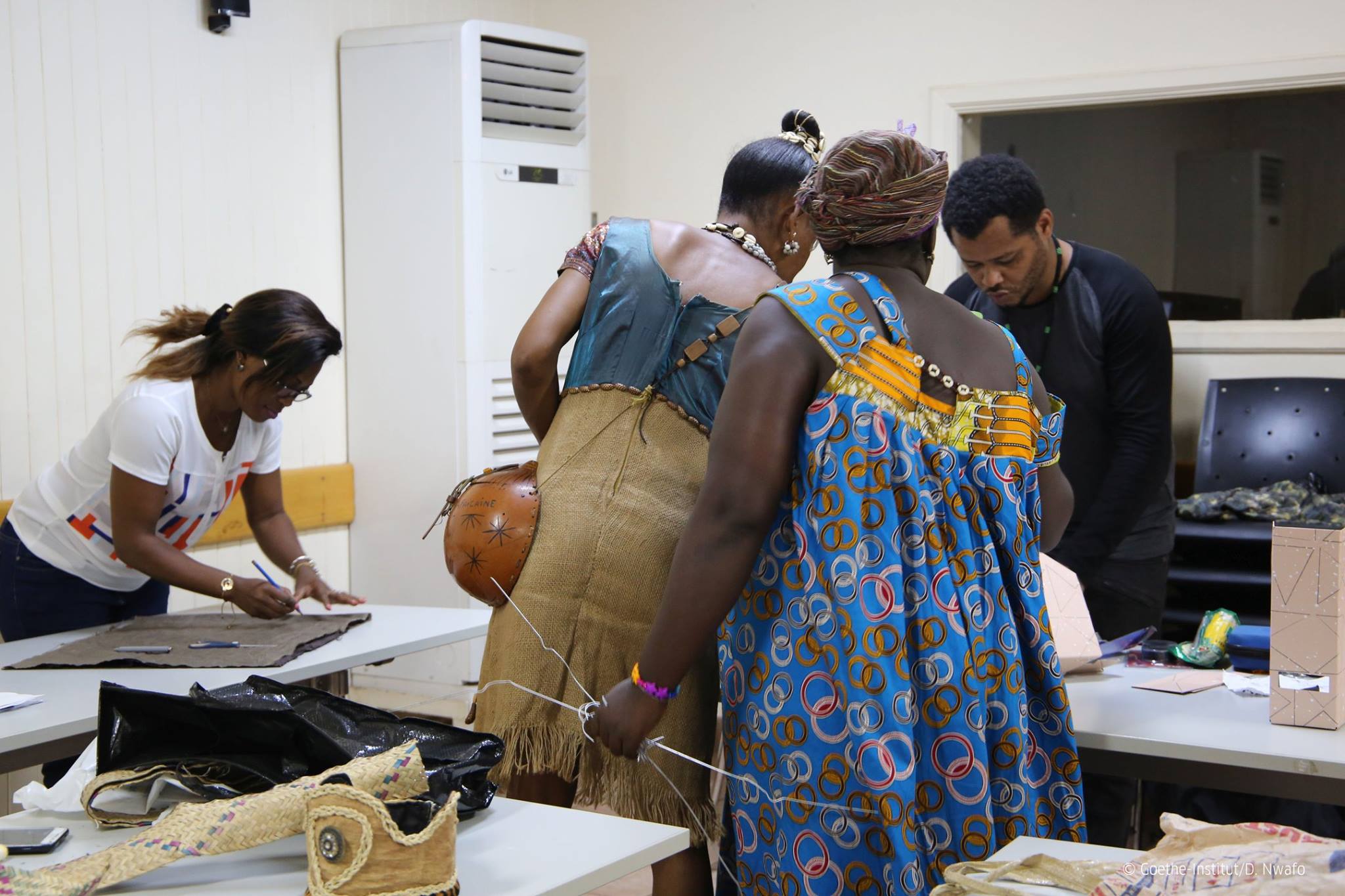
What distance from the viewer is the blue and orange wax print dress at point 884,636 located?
1617 mm

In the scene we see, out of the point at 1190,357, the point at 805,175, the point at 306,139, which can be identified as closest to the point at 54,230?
the point at 306,139

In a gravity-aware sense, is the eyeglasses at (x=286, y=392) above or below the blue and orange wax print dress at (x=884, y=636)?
above

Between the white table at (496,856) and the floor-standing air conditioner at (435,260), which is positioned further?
the floor-standing air conditioner at (435,260)

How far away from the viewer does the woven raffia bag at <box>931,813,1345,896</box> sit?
1.11 meters

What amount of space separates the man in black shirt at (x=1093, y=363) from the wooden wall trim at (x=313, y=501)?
2755 mm

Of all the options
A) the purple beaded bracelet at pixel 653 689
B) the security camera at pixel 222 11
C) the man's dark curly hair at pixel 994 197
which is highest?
the security camera at pixel 222 11

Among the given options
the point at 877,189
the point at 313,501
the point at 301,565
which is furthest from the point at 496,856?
the point at 313,501

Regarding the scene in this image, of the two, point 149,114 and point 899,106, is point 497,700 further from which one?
point 899,106

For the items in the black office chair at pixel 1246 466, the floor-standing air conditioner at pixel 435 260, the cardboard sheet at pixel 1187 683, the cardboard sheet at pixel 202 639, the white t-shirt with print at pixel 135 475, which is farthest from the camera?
the floor-standing air conditioner at pixel 435 260

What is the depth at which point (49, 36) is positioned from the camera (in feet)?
13.0

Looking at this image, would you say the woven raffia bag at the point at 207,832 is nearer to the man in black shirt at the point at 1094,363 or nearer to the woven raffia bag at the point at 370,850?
the woven raffia bag at the point at 370,850

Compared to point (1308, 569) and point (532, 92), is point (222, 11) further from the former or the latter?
point (1308, 569)

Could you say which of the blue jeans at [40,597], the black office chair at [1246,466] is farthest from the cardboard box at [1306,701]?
the blue jeans at [40,597]

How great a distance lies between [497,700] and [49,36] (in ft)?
9.90
